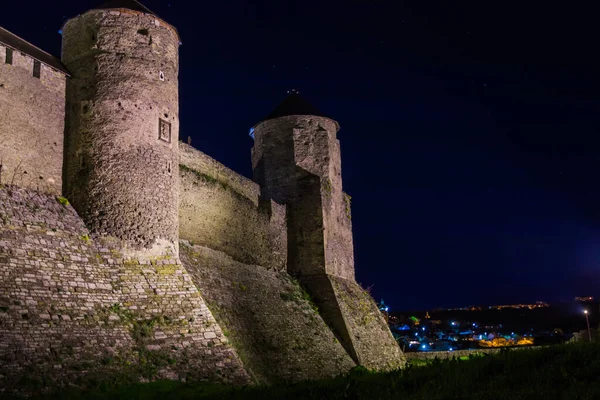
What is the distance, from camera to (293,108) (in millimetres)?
31703

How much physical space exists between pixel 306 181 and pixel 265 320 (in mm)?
8725

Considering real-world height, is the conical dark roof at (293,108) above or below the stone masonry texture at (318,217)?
above

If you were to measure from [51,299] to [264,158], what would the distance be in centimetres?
1786

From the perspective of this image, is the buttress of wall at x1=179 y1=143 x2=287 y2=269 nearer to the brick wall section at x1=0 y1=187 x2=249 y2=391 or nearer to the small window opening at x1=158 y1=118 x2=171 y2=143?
the small window opening at x1=158 y1=118 x2=171 y2=143

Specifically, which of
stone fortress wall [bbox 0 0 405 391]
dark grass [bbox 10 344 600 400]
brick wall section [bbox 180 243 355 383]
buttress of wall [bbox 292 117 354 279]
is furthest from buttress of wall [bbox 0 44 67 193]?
buttress of wall [bbox 292 117 354 279]

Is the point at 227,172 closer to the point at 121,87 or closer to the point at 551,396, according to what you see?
the point at 121,87

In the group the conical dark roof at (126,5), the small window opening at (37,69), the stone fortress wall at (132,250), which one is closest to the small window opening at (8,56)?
the stone fortress wall at (132,250)

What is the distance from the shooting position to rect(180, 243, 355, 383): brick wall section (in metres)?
21.1

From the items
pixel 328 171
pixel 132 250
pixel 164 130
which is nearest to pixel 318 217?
pixel 328 171

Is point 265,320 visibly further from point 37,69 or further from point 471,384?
point 471,384

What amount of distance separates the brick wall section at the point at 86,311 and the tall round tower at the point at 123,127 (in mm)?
681

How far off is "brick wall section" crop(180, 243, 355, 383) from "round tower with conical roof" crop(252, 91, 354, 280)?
2652mm

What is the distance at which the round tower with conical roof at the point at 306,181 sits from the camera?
29.3 m

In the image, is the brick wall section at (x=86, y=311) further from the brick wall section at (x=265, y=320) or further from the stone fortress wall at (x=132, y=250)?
the brick wall section at (x=265, y=320)
